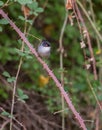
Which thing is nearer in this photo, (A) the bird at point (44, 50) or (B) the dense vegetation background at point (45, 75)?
(A) the bird at point (44, 50)

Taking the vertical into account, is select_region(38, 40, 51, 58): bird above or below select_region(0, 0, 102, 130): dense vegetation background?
above

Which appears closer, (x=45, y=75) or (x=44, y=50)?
(x=44, y=50)

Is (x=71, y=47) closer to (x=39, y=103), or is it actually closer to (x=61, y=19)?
(x=61, y=19)

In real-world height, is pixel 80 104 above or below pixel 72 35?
below

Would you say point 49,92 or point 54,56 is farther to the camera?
point 54,56

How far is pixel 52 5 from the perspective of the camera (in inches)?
131

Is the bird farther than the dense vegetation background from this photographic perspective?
No

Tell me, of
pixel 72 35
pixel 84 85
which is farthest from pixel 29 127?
pixel 72 35

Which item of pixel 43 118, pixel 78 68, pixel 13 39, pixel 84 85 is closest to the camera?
pixel 84 85

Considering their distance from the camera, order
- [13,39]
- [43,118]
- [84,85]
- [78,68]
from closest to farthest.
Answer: [84,85] < [43,118] < [13,39] < [78,68]

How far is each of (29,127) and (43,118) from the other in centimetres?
14

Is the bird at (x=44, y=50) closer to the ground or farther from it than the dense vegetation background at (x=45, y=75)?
farther from it

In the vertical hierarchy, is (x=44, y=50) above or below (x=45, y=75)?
above

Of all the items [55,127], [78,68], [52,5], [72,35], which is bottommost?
[55,127]
